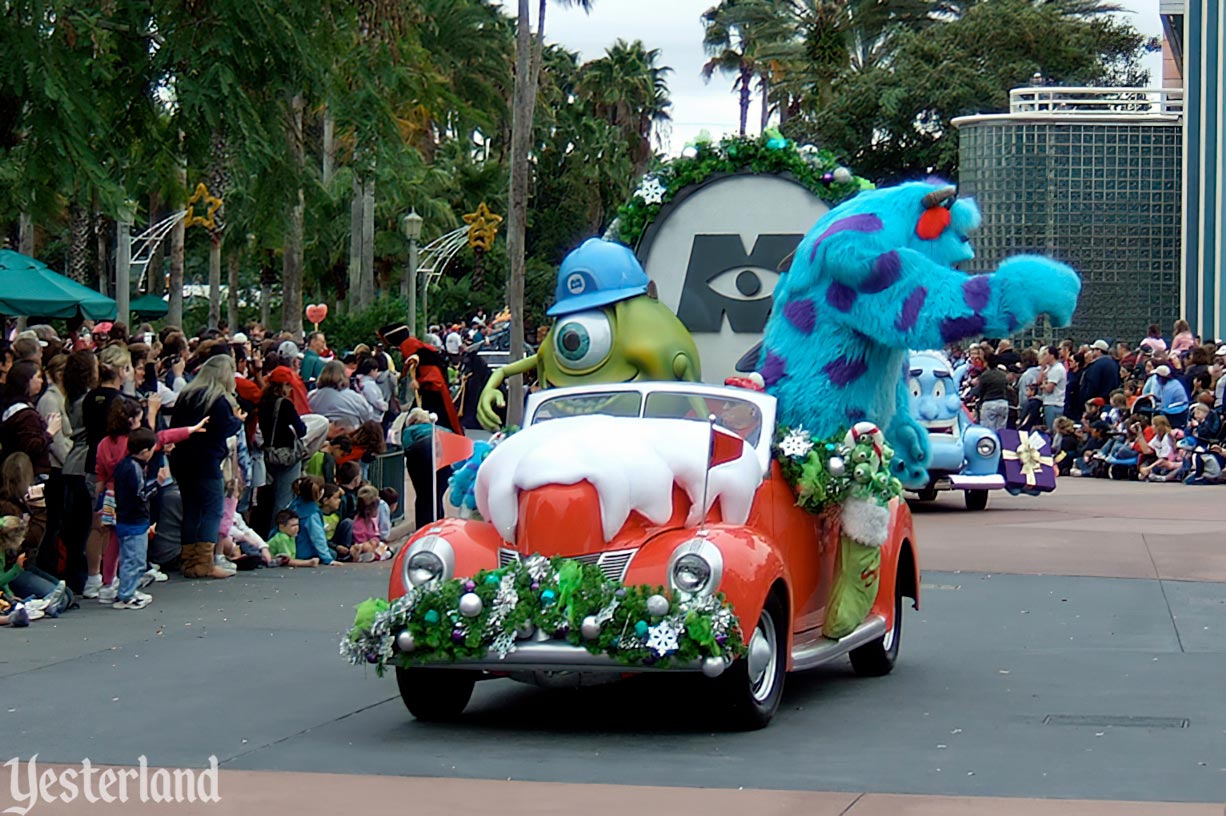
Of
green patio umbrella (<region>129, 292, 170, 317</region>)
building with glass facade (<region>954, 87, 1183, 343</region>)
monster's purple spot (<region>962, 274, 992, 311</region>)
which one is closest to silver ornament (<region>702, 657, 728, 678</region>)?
monster's purple spot (<region>962, 274, 992, 311</region>)

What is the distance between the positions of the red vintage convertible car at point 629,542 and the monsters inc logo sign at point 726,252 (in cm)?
629

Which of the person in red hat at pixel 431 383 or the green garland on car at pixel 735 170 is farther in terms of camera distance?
the person in red hat at pixel 431 383

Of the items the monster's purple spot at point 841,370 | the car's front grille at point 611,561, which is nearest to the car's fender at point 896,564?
the monster's purple spot at point 841,370

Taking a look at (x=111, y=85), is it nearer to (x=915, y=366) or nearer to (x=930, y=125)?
(x=915, y=366)

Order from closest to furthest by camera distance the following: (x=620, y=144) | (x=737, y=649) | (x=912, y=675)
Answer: (x=737, y=649), (x=912, y=675), (x=620, y=144)

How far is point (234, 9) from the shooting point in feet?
49.1

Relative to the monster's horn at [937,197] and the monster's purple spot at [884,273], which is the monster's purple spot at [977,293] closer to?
the monster's purple spot at [884,273]

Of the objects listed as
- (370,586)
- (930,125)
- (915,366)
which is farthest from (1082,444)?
(930,125)

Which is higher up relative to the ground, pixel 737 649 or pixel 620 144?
pixel 620 144

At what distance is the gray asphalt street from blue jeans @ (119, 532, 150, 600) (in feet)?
0.70

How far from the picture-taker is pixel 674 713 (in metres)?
9.24

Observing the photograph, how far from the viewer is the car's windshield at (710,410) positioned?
9.65 meters

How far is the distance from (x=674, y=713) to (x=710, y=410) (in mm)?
1536

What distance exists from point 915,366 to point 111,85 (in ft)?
30.8
